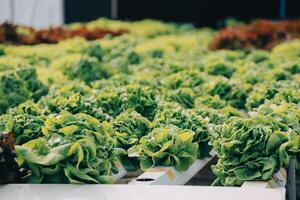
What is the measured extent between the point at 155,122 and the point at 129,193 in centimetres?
132

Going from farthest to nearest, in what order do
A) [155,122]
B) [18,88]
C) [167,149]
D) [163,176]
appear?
1. [18,88]
2. [155,122]
3. [167,149]
4. [163,176]

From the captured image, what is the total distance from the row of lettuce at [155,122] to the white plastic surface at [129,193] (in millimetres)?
128

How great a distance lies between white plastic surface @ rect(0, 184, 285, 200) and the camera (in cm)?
373

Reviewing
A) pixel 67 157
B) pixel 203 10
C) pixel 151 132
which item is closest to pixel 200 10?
pixel 203 10

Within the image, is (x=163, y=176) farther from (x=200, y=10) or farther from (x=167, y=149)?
(x=200, y=10)

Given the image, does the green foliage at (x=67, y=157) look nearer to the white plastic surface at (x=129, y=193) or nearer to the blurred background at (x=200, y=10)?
the white plastic surface at (x=129, y=193)

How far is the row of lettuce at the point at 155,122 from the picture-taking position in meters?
4.16

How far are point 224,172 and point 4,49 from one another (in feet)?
22.3

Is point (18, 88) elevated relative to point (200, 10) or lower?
elevated

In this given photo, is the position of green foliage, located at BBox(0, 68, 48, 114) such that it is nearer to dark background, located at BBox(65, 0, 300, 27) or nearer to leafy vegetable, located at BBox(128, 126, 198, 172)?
leafy vegetable, located at BBox(128, 126, 198, 172)

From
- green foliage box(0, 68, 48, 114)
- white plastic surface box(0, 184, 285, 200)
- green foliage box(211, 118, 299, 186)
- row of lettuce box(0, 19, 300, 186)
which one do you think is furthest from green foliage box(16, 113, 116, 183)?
green foliage box(0, 68, 48, 114)

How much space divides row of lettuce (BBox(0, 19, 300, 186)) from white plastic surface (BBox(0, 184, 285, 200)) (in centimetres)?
13

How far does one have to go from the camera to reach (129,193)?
3.83 metres

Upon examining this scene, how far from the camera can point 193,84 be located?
23.1ft
